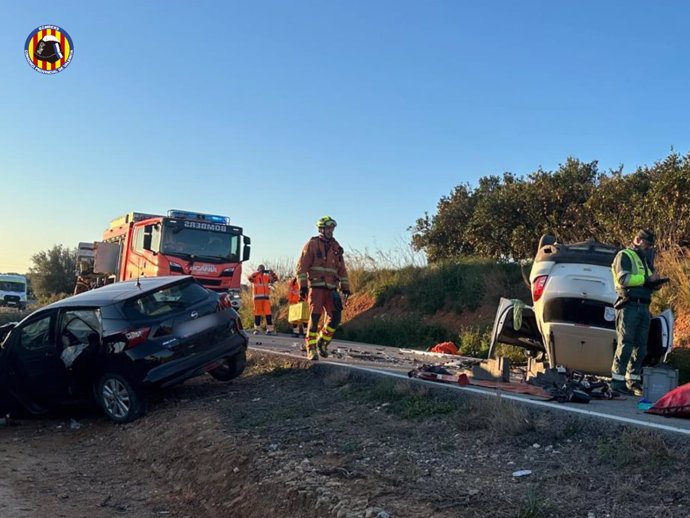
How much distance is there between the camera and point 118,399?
8.16 metres

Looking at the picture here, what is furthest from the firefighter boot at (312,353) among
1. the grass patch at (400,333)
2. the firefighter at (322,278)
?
the grass patch at (400,333)

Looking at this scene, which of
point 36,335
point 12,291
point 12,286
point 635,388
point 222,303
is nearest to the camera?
point 635,388

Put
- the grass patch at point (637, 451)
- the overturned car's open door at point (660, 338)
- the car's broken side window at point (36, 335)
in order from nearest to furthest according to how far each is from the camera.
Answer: the grass patch at point (637, 451), the overturned car's open door at point (660, 338), the car's broken side window at point (36, 335)

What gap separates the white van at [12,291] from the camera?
4203 centimetres

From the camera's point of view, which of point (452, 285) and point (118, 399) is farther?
point (452, 285)

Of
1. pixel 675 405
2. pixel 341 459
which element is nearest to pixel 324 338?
pixel 341 459

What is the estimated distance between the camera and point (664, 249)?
13820 mm

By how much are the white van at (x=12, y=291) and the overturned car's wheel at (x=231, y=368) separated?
36726 millimetres

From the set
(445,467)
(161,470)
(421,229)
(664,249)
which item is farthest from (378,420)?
(421,229)

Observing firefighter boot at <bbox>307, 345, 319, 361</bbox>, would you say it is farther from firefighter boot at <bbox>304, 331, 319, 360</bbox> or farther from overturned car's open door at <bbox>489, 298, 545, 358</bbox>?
overturned car's open door at <bbox>489, 298, 545, 358</bbox>

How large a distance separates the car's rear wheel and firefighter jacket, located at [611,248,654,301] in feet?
17.9

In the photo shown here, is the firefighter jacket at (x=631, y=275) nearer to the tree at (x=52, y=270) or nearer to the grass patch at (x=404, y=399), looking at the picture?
the grass patch at (x=404, y=399)

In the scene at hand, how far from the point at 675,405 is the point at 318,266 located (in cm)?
506

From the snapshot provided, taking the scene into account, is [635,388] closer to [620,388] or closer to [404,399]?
[620,388]
